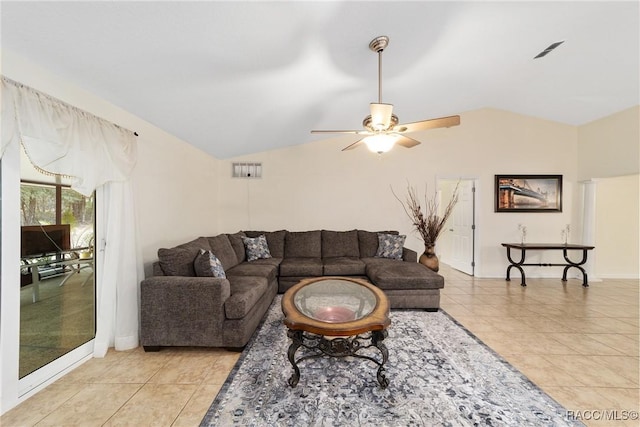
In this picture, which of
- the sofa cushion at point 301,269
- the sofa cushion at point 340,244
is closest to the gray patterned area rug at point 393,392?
the sofa cushion at point 301,269

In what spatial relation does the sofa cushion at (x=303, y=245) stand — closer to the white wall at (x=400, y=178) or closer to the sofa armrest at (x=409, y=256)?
the white wall at (x=400, y=178)

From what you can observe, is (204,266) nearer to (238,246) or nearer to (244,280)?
(244,280)

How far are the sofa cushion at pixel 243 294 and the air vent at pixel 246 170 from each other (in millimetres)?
2457

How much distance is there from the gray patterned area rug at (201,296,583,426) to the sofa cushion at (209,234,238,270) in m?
1.39

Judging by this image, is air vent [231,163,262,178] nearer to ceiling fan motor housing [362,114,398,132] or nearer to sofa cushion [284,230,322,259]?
sofa cushion [284,230,322,259]

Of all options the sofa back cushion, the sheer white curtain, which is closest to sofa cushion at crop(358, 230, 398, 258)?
the sofa back cushion

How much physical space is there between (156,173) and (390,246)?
3.49 metres

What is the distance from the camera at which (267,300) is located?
10.3 feet

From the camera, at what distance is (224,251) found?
3547mm

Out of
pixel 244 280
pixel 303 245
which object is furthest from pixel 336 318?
pixel 303 245

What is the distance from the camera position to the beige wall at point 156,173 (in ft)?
5.95

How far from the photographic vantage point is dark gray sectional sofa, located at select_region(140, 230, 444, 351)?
2.27m

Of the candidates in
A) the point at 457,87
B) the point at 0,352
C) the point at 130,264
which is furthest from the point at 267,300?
the point at 457,87

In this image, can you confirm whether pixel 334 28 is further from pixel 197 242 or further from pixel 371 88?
pixel 197 242
